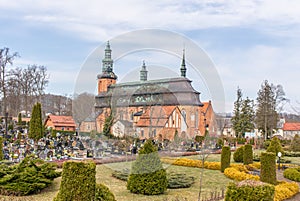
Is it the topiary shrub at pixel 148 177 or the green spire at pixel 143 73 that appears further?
the topiary shrub at pixel 148 177

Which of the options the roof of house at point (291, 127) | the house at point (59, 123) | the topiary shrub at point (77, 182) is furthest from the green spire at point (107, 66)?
the roof of house at point (291, 127)

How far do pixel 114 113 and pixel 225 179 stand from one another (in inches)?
342

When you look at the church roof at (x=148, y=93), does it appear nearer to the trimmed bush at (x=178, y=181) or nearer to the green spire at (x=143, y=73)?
the green spire at (x=143, y=73)

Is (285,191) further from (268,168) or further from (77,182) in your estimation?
(77,182)

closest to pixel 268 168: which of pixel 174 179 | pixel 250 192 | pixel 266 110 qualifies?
pixel 174 179

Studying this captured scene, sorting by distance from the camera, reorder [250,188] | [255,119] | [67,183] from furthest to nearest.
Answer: [255,119], [250,188], [67,183]

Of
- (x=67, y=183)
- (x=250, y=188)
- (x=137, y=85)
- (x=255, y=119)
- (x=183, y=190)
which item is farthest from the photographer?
(x=255, y=119)

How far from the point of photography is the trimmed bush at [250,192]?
26.2 feet

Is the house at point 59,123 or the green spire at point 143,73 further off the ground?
the green spire at point 143,73

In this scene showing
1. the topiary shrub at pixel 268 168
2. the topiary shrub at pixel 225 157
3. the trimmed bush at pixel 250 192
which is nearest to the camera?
the trimmed bush at pixel 250 192

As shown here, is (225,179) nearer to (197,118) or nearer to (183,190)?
(183,190)

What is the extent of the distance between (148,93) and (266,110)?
40240mm

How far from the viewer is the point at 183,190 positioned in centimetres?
1310

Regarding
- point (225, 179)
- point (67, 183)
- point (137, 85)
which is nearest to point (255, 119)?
point (225, 179)
